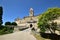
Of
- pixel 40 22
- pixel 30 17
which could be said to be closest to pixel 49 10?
pixel 40 22

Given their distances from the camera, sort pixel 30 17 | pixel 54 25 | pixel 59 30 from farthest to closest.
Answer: pixel 30 17
pixel 59 30
pixel 54 25

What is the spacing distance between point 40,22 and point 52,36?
5975 millimetres

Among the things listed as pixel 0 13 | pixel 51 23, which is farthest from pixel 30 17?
pixel 51 23

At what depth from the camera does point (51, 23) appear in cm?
4694

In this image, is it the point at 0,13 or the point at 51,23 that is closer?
the point at 51,23

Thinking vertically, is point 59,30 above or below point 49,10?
below

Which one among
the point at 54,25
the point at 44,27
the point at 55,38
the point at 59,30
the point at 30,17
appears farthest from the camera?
the point at 30,17

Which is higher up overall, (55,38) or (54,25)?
(54,25)

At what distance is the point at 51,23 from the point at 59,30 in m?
9.04

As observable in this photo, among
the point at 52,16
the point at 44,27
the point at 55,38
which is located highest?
the point at 52,16

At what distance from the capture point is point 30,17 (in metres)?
131

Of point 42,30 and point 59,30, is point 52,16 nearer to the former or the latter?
point 42,30

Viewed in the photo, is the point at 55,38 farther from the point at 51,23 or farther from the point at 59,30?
the point at 59,30

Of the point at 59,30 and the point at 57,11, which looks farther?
the point at 59,30
